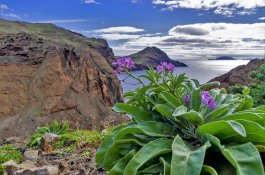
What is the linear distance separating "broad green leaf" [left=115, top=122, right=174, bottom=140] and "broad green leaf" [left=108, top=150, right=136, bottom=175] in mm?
184

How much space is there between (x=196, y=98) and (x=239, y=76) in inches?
442

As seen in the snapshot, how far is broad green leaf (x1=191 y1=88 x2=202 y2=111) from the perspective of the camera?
11.3 ft

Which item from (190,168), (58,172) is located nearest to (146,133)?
(190,168)

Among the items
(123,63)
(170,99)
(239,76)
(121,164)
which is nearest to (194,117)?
(170,99)

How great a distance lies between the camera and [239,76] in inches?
559

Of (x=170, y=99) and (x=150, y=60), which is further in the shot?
(x=150, y=60)

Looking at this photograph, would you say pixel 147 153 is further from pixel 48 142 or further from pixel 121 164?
pixel 48 142

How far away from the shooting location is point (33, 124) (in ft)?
45.8

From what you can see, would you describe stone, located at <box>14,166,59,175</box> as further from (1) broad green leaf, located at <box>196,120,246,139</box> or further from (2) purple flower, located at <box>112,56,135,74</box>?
(1) broad green leaf, located at <box>196,120,246,139</box>

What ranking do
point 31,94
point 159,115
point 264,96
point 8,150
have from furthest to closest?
1. point 31,94
2. point 264,96
3. point 8,150
4. point 159,115

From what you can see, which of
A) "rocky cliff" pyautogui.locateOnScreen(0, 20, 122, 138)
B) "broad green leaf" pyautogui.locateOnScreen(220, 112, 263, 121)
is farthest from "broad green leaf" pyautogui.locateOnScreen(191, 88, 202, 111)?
"rocky cliff" pyautogui.locateOnScreen(0, 20, 122, 138)

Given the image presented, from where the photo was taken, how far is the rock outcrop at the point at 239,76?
45.5ft

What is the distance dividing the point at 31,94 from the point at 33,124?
175cm

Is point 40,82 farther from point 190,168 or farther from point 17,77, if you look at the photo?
point 190,168
